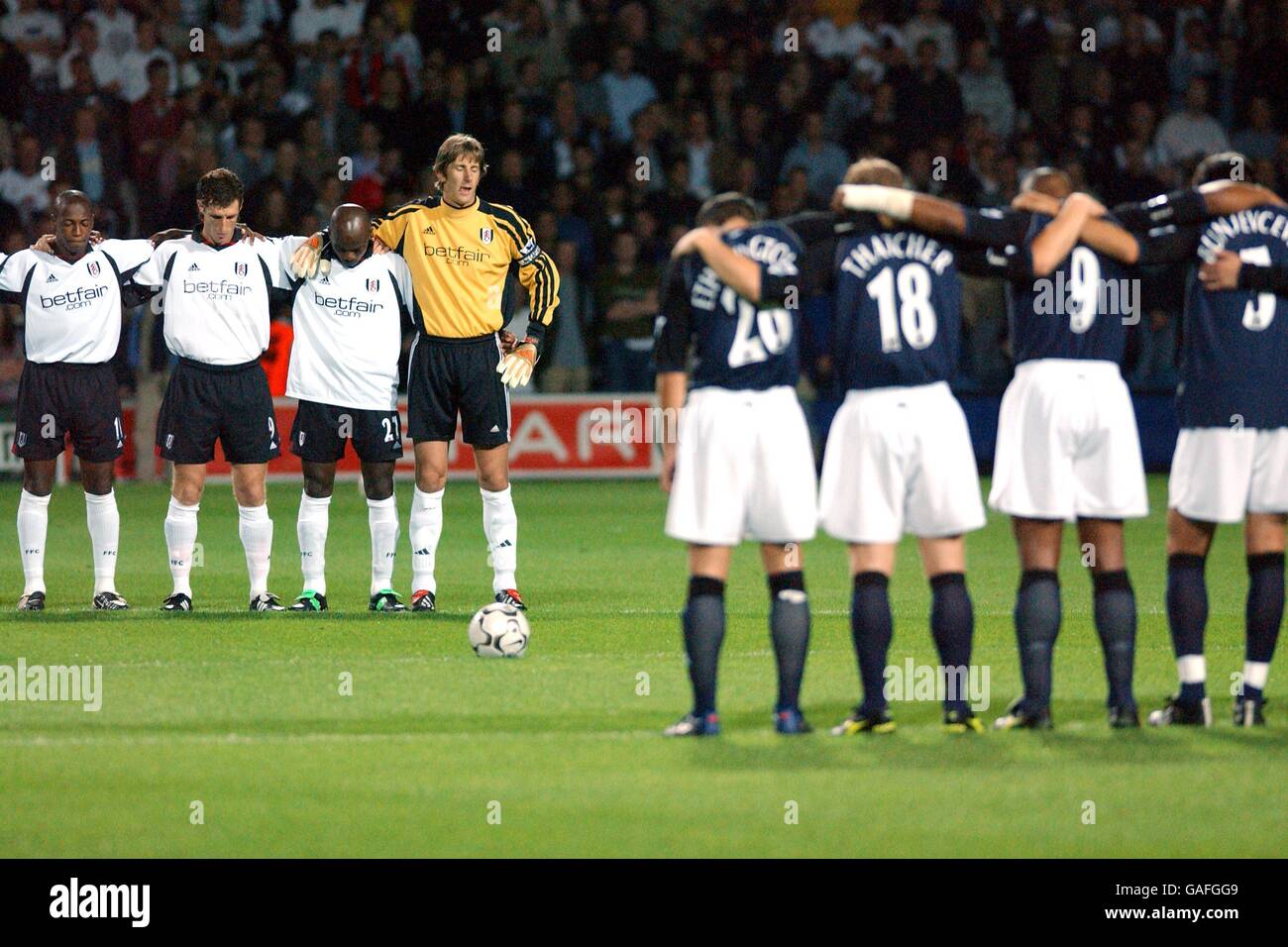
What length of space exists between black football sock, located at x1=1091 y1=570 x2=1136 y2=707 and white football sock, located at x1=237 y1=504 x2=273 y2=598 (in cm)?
508

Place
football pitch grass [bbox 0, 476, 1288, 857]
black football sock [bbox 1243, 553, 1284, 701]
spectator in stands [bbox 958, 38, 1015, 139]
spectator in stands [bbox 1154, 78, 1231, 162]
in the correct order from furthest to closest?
spectator in stands [bbox 958, 38, 1015, 139] → spectator in stands [bbox 1154, 78, 1231, 162] → black football sock [bbox 1243, 553, 1284, 701] → football pitch grass [bbox 0, 476, 1288, 857]

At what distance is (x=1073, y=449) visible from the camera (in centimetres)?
730

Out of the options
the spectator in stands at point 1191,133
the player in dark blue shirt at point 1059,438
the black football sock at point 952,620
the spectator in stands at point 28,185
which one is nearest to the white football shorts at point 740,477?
the black football sock at point 952,620

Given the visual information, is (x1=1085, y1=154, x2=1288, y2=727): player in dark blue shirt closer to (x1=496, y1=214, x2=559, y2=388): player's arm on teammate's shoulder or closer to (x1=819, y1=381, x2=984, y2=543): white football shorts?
(x1=819, y1=381, x2=984, y2=543): white football shorts

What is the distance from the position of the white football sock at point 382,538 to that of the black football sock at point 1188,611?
4.71 m

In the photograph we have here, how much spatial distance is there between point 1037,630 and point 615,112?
1471 centimetres

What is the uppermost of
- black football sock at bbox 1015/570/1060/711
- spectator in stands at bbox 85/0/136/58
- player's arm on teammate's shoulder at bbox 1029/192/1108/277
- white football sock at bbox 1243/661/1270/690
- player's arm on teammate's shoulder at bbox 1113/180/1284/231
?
spectator in stands at bbox 85/0/136/58

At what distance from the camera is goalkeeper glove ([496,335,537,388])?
34.5ft

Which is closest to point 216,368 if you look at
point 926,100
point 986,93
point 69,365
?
point 69,365

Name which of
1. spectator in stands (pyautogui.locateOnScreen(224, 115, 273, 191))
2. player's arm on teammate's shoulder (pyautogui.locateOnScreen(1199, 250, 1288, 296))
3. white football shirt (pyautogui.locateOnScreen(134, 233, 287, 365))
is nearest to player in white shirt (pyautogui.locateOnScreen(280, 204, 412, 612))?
white football shirt (pyautogui.locateOnScreen(134, 233, 287, 365))

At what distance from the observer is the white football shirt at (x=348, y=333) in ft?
35.2

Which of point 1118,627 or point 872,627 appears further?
point 1118,627

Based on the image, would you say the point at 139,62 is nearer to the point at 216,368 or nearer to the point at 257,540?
the point at 216,368

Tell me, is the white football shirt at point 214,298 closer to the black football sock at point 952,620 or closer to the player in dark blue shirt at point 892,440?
the player in dark blue shirt at point 892,440
